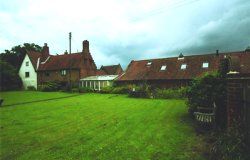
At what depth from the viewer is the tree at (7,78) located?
123ft

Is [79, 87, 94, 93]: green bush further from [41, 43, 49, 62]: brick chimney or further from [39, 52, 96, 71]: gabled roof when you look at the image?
[41, 43, 49, 62]: brick chimney

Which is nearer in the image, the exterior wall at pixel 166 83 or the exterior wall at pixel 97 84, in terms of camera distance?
the exterior wall at pixel 166 83

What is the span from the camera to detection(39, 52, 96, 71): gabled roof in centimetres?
3816

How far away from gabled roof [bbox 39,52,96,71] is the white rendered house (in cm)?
181

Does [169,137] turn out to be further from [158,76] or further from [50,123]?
[158,76]

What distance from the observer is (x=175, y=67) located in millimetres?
29000

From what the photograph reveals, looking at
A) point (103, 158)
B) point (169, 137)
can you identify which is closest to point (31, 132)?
point (103, 158)

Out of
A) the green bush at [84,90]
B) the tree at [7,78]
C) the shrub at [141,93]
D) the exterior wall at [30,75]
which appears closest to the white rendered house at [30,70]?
the exterior wall at [30,75]

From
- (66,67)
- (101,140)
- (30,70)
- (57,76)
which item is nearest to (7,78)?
(30,70)

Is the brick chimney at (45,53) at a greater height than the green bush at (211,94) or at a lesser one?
greater

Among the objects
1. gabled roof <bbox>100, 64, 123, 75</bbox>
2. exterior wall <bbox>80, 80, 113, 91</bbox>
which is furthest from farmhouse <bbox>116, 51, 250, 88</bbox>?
gabled roof <bbox>100, 64, 123, 75</bbox>

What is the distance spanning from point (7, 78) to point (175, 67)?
3481 cm

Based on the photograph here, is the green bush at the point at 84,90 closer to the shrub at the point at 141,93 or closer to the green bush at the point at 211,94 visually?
the shrub at the point at 141,93

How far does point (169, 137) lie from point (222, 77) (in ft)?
14.2
